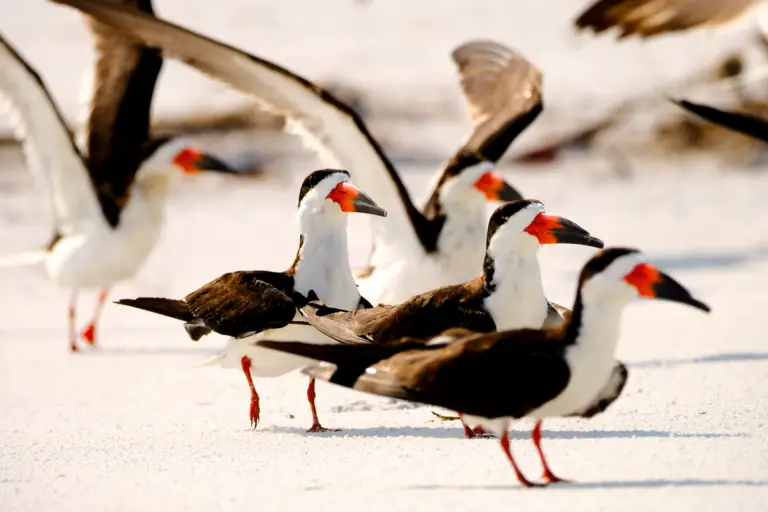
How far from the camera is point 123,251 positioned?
8.84 m

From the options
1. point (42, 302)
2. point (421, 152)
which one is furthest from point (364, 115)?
point (42, 302)

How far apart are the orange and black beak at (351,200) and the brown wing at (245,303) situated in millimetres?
406

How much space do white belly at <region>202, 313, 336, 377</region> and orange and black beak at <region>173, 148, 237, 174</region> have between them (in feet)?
12.4

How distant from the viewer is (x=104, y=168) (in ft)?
30.1

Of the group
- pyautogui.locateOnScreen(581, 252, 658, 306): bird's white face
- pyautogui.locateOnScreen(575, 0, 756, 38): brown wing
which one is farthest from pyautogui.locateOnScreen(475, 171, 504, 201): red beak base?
pyautogui.locateOnScreen(581, 252, 658, 306): bird's white face

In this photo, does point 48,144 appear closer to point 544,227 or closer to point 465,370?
point 544,227

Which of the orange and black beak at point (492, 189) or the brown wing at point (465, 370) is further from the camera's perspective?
the orange and black beak at point (492, 189)

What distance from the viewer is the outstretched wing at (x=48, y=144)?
836 centimetres

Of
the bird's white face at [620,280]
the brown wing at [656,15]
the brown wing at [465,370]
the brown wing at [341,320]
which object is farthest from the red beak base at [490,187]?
the bird's white face at [620,280]

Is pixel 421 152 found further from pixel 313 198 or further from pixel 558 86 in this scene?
pixel 313 198

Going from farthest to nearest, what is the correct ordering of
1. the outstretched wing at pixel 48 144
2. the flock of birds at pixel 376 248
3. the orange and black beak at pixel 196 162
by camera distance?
Answer: the orange and black beak at pixel 196 162 → the outstretched wing at pixel 48 144 → the flock of birds at pixel 376 248

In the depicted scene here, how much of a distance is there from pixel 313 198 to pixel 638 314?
3.40 metres

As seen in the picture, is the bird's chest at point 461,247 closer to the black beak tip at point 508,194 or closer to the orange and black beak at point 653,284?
the black beak tip at point 508,194

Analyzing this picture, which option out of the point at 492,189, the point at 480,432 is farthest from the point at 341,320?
the point at 492,189
